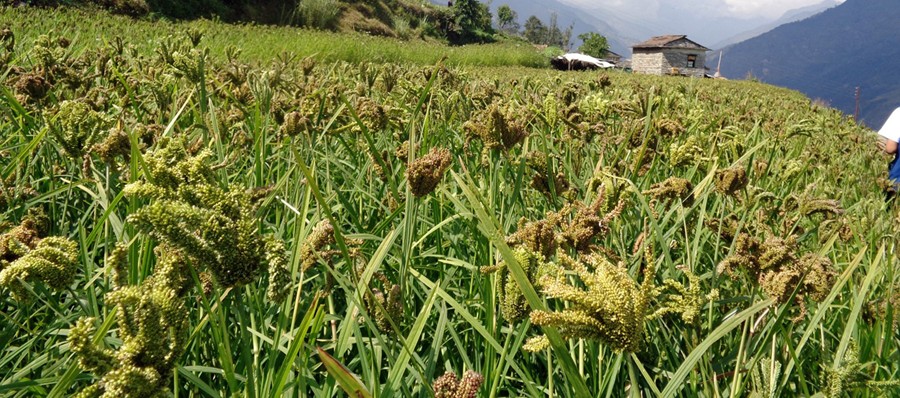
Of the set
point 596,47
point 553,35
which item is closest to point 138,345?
point 596,47

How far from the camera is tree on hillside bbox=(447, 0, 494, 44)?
52.4 meters

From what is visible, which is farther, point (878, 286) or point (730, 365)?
point (878, 286)

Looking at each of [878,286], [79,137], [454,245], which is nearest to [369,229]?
[454,245]

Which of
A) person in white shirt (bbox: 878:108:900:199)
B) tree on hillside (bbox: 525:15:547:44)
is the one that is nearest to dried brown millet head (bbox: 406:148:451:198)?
person in white shirt (bbox: 878:108:900:199)

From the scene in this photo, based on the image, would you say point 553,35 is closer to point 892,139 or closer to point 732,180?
point 892,139

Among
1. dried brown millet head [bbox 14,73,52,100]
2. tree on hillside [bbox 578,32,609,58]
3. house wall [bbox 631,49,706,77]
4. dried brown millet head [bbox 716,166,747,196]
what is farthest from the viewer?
tree on hillside [bbox 578,32,609,58]

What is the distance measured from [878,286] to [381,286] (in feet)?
4.15

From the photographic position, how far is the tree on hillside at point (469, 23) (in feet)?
172

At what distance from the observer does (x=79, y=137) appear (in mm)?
1214

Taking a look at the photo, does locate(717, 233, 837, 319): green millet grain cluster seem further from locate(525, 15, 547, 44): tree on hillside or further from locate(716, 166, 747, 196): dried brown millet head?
locate(525, 15, 547, 44): tree on hillside

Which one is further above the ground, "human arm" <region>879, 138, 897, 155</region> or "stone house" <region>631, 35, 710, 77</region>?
"stone house" <region>631, 35, 710, 77</region>

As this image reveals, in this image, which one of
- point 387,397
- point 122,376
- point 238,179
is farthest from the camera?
→ point 238,179

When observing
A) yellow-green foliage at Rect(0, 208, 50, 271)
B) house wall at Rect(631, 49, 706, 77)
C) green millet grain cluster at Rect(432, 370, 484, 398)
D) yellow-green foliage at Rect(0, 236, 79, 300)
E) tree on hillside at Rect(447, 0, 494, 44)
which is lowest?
green millet grain cluster at Rect(432, 370, 484, 398)

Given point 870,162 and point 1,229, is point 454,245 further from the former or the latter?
point 870,162
